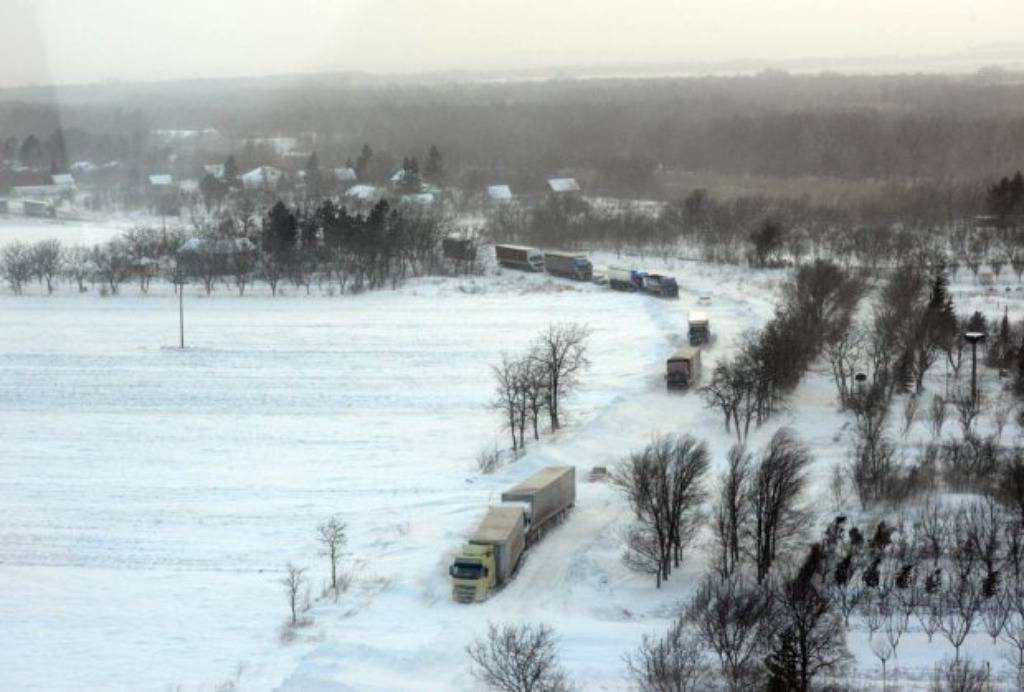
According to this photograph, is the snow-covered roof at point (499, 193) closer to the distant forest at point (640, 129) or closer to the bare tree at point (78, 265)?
the distant forest at point (640, 129)

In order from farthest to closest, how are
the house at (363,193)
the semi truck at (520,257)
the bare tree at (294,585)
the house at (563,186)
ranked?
the house at (563,186)
the house at (363,193)
the semi truck at (520,257)
the bare tree at (294,585)

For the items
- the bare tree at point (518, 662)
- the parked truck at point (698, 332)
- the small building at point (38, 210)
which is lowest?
the bare tree at point (518, 662)

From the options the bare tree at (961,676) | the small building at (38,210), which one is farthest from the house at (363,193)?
the bare tree at (961,676)

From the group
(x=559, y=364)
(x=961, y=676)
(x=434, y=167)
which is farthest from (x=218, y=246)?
(x=961, y=676)

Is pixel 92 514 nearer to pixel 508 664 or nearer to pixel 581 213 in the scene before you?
pixel 508 664

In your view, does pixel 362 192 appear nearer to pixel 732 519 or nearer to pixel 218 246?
pixel 218 246

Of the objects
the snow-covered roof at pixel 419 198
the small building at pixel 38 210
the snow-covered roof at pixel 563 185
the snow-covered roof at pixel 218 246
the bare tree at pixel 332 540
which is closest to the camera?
the bare tree at pixel 332 540

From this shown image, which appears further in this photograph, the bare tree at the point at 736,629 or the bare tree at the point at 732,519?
the bare tree at the point at 732,519
